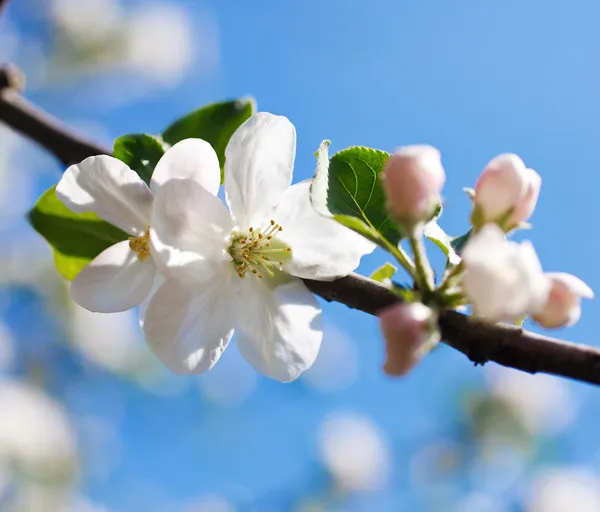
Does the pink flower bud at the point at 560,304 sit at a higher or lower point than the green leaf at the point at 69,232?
lower

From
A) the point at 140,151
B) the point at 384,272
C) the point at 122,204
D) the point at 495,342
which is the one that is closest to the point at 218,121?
the point at 140,151

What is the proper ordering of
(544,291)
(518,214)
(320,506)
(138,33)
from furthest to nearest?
(138,33), (320,506), (518,214), (544,291)

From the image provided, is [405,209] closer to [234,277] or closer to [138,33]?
[234,277]

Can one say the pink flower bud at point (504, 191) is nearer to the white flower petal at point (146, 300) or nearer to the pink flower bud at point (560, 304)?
the pink flower bud at point (560, 304)

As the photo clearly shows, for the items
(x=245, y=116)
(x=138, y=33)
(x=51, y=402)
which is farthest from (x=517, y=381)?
(x=245, y=116)

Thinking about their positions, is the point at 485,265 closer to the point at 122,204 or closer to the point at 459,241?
the point at 459,241

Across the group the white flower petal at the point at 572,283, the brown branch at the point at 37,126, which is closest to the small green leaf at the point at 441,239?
the white flower petal at the point at 572,283
